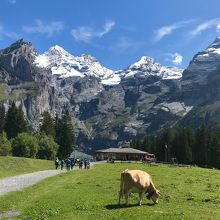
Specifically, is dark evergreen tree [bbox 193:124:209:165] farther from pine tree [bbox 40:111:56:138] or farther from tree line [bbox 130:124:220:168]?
pine tree [bbox 40:111:56:138]

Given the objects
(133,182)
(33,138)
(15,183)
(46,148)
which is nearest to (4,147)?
(33,138)

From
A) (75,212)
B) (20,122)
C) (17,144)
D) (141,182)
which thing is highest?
(20,122)

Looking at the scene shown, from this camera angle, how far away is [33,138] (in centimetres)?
13400

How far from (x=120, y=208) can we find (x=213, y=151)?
15049 cm

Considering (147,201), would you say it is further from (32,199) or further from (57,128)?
(57,128)

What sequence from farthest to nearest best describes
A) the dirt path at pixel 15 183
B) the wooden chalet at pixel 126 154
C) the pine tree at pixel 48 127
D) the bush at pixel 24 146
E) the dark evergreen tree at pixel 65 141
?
the wooden chalet at pixel 126 154 < the pine tree at pixel 48 127 < the dark evergreen tree at pixel 65 141 < the bush at pixel 24 146 < the dirt path at pixel 15 183

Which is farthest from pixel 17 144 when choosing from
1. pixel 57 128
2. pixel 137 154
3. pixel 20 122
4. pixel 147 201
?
pixel 147 201

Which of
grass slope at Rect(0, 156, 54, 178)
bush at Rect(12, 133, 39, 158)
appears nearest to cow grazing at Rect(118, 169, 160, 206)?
grass slope at Rect(0, 156, 54, 178)

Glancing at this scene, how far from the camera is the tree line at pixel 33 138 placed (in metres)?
130

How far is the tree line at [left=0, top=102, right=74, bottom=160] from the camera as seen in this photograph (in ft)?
427

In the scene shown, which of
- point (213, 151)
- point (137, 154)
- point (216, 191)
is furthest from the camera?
point (137, 154)

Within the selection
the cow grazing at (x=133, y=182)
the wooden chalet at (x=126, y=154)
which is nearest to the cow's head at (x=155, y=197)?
the cow grazing at (x=133, y=182)

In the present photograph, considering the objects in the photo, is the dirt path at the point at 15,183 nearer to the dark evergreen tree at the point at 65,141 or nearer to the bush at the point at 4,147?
the bush at the point at 4,147

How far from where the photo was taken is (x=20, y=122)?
6181 inches
